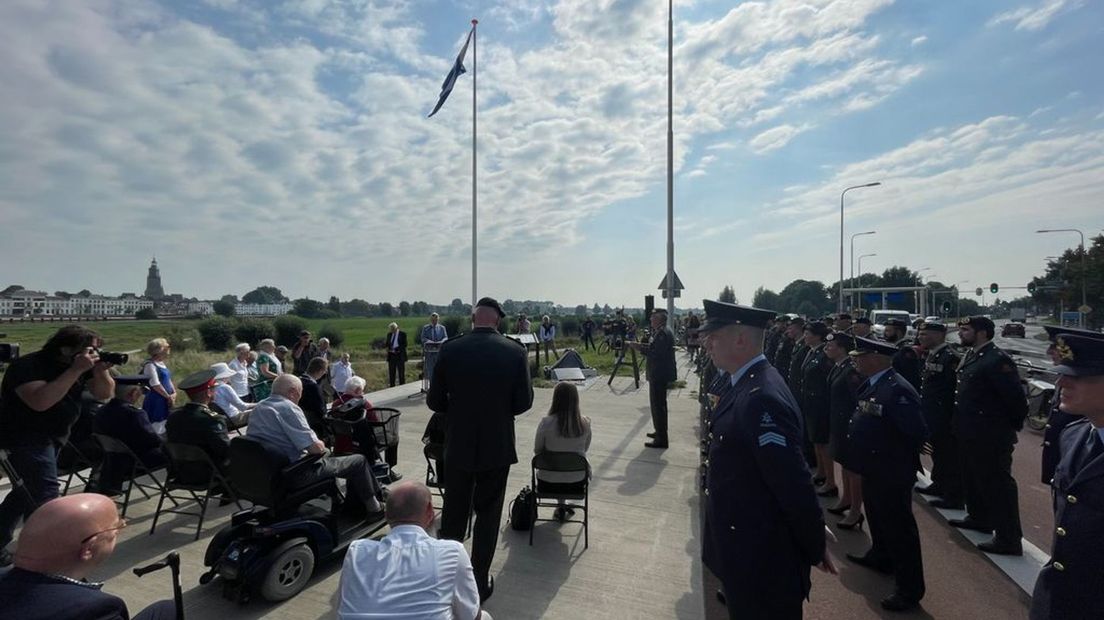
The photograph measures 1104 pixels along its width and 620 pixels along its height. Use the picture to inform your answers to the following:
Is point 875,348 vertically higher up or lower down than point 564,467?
higher up

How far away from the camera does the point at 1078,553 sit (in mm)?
2008

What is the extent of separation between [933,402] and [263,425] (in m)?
6.84

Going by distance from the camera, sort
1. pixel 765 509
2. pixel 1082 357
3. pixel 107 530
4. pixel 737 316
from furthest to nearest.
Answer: pixel 737 316
pixel 765 509
pixel 1082 357
pixel 107 530

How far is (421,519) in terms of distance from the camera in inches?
88.7

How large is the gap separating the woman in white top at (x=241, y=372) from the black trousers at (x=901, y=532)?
29.2 feet

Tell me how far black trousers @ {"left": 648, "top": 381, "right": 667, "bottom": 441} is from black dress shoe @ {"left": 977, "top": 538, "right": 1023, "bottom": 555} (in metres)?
3.91

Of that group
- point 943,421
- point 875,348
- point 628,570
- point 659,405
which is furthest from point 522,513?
point 943,421

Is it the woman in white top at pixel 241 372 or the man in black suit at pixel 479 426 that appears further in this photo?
the woman in white top at pixel 241 372

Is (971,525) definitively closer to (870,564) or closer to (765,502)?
(870,564)

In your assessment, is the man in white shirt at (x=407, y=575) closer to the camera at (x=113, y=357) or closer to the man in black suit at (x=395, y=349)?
the camera at (x=113, y=357)

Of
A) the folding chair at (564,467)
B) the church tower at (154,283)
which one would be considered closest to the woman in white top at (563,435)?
the folding chair at (564,467)

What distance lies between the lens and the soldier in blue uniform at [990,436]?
455 centimetres

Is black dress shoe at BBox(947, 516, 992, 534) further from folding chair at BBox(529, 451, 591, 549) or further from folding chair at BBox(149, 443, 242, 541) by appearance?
folding chair at BBox(149, 443, 242, 541)

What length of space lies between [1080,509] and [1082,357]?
23.5 inches
